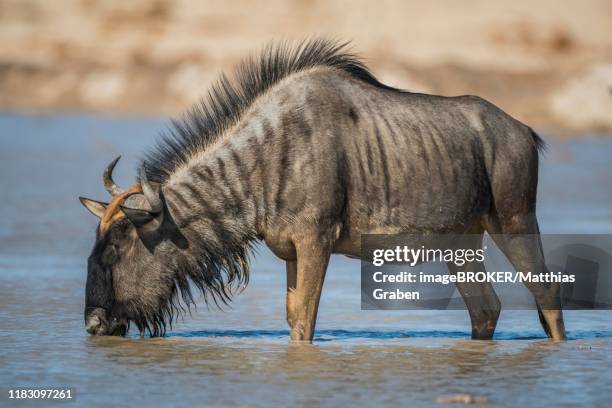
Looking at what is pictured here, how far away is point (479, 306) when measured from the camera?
937cm

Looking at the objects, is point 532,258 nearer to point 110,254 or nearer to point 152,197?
point 152,197

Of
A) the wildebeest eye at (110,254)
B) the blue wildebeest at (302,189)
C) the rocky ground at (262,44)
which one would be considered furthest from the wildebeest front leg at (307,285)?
the rocky ground at (262,44)

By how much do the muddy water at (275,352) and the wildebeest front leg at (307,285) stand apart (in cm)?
13

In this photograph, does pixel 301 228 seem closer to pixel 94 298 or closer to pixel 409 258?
pixel 409 258

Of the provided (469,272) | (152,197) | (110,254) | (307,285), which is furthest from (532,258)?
(110,254)

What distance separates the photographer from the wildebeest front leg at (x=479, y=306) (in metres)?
9.34

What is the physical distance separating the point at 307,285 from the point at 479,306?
1.46 metres

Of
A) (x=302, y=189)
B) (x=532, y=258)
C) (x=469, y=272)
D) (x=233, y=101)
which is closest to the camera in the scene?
(x=302, y=189)

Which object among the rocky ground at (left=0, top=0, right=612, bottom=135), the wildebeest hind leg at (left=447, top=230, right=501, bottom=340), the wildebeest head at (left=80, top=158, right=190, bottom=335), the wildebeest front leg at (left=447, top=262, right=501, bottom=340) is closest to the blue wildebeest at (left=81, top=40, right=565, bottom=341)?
the wildebeest head at (left=80, top=158, right=190, bottom=335)

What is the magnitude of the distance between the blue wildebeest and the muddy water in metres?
0.40

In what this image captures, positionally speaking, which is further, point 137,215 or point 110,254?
point 110,254

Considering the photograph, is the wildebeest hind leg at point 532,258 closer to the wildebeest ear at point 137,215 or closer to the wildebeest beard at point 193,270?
the wildebeest beard at point 193,270

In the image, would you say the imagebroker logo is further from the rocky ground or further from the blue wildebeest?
the rocky ground

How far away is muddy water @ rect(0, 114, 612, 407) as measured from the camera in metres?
7.18
